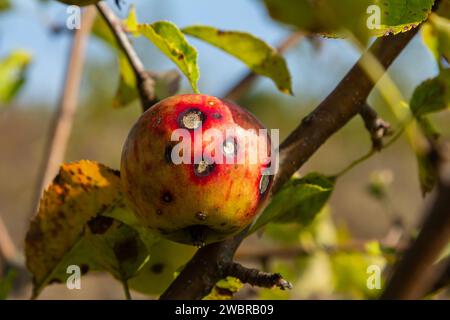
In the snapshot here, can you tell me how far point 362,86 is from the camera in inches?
27.8

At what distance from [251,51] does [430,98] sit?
205 mm

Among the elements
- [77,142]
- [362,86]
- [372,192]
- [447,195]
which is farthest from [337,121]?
[77,142]

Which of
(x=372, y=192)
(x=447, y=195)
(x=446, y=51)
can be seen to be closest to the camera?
(x=447, y=195)

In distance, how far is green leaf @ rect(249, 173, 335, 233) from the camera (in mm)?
721

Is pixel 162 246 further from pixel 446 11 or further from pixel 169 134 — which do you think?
pixel 446 11

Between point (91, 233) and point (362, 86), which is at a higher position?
point (362, 86)

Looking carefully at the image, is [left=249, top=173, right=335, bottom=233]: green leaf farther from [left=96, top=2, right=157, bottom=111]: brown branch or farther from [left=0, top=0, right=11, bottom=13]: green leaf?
[left=0, top=0, right=11, bottom=13]: green leaf

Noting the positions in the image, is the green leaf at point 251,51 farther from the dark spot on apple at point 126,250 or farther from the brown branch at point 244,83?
the brown branch at point 244,83

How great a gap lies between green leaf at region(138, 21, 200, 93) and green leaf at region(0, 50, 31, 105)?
0.85 meters

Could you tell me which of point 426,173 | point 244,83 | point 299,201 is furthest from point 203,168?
point 244,83

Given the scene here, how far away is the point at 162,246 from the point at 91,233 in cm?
8

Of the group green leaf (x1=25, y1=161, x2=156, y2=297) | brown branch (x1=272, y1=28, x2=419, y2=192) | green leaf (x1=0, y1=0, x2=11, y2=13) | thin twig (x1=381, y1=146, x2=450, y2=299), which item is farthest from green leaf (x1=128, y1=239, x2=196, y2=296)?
green leaf (x1=0, y1=0, x2=11, y2=13)

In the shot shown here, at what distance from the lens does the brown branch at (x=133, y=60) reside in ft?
2.60

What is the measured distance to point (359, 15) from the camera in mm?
438
